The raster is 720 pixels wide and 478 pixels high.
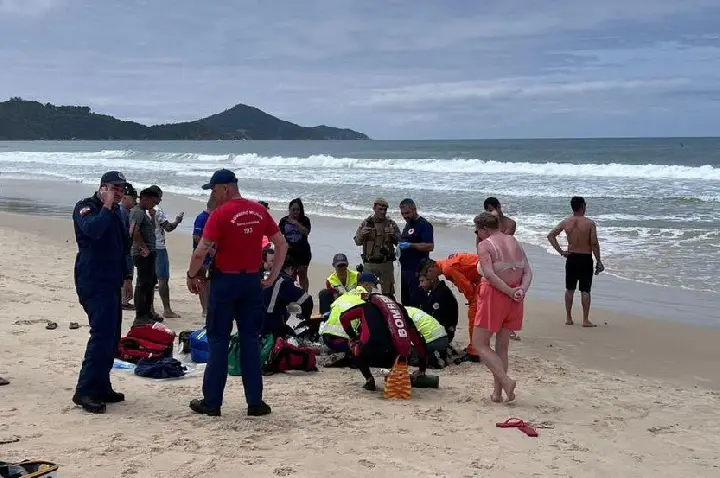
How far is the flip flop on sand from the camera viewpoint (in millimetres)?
5332

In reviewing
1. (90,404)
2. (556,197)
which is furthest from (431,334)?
(556,197)

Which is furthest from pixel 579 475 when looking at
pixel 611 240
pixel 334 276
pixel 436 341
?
pixel 611 240

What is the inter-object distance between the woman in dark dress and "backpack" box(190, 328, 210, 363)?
88.1 inches

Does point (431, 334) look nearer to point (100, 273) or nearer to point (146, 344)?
point (146, 344)

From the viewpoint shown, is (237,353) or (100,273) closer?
(100,273)

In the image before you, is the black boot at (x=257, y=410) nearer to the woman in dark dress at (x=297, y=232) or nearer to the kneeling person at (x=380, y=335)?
the kneeling person at (x=380, y=335)

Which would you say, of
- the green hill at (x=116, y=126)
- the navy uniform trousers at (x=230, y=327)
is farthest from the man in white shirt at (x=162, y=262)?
the green hill at (x=116, y=126)

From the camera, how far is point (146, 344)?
7.12 metres

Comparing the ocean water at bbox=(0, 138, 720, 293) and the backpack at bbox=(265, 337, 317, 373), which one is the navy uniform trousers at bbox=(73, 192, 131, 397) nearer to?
the backpack at bbox=(265, 337, 317, 373)

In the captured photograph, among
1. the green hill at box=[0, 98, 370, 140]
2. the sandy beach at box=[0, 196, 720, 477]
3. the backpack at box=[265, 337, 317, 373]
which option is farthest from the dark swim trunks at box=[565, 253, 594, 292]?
the green hill at box=[0, 98, 370, 140]

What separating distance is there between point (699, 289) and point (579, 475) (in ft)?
25.4

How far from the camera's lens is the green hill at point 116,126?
163000 millimetres

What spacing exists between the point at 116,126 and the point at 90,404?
17437 cm

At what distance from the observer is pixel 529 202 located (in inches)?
1008
